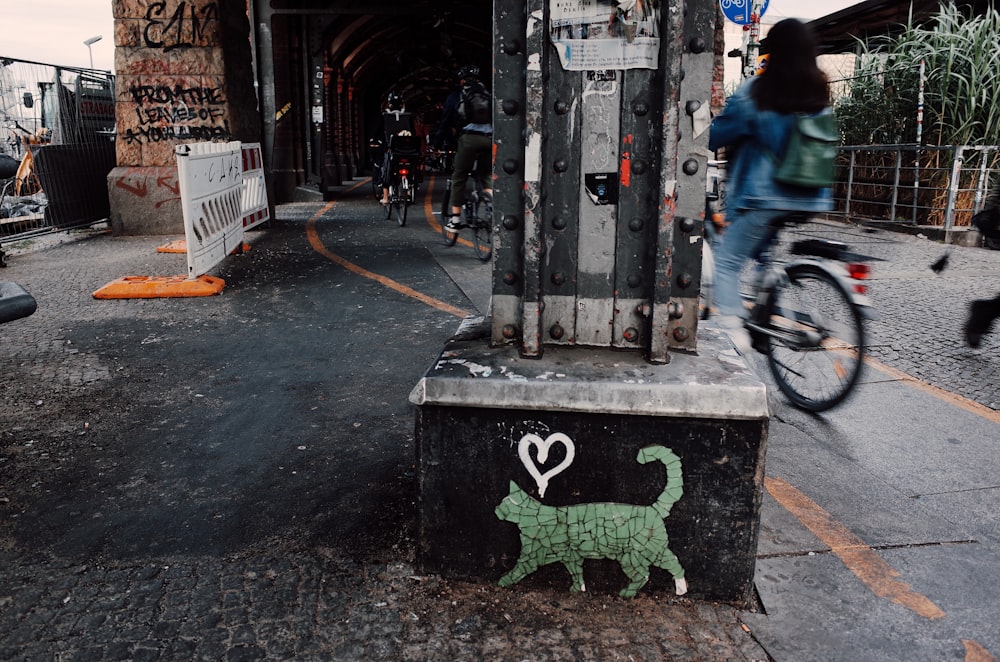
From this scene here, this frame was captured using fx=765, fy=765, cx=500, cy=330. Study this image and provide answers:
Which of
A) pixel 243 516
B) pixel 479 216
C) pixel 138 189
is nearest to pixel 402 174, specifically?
pixel 479 216

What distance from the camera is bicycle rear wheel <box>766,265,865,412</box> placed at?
148 inches

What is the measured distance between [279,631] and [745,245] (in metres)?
2.89

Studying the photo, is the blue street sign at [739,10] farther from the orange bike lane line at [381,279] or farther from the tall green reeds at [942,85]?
the orange bike lane line at [381,279]

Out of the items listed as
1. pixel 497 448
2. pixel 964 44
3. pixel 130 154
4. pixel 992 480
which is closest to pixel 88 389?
pixel 497 448

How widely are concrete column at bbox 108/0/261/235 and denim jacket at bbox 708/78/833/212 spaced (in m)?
8.86

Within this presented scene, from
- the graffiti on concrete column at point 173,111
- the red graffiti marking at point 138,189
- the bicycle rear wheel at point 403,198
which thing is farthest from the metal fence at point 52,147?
the bicycle rear wheel at point 403,198

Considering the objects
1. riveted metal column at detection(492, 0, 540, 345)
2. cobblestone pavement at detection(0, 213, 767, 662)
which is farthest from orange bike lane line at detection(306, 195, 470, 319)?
riveted metal column at detection(492, 0, 540, 345)

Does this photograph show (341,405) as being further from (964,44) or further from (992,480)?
(964,44)

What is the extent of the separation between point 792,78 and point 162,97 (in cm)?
958

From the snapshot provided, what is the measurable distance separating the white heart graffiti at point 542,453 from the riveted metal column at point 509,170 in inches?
17.0

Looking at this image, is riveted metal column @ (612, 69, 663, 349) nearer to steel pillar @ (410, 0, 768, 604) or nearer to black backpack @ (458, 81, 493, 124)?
steel pillar @ (410, 0, 768, 604)

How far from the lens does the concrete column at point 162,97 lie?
10.5 metres

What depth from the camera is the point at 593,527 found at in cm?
238

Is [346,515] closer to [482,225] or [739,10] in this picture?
[482,225]
